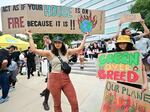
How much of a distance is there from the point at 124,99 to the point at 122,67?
1.78 feet

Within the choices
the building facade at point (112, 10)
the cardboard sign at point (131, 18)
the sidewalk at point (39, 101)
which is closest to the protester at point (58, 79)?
the sidewalk at point (39, 101)

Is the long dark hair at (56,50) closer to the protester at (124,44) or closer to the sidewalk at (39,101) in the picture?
the protester at (124,44)

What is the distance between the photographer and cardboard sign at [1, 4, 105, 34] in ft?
23.0

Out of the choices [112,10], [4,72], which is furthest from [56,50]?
[112,10]

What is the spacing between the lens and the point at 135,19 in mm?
7266

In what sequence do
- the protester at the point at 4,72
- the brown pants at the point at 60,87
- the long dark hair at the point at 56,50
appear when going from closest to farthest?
the brown pants at the point at 60,87
the long dark hair at the point at 56,50
the protester at the point at 4,72

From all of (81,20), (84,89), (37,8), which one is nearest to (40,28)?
(37,8)

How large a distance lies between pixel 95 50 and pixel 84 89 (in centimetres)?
1175

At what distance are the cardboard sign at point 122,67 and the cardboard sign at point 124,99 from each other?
0.15m

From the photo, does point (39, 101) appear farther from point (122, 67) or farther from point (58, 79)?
point (122, 67)

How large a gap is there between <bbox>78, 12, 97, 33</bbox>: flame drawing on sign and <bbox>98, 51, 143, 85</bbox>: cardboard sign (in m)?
1.29

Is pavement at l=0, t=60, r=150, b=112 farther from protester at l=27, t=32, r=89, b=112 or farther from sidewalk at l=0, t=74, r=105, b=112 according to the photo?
protester at l=27, t=32, r=89, b=112

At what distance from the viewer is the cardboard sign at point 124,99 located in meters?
5.13

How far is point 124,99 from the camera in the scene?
5559 mm
